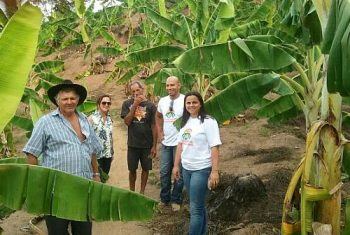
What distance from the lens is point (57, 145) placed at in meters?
3.85

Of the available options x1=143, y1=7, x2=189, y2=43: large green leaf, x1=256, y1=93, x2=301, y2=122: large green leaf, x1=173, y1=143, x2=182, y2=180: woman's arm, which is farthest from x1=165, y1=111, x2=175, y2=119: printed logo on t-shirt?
x1=143, y1=7, x2=189, y2=43: large green leaf

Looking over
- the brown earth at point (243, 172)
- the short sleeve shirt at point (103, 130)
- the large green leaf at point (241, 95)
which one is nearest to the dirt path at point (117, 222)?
the brown earth at point (243, 172)

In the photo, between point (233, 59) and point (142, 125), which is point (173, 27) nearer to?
point (142, 125)

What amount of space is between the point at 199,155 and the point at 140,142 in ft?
5.80

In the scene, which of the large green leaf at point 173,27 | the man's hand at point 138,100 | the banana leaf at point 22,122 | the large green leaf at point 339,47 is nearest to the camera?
the large green leaf at point 339,47

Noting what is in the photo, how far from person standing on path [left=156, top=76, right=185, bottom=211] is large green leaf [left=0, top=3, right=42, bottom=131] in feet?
10.1

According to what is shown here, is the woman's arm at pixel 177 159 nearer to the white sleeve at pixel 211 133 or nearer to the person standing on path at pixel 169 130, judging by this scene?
the white sleeve at pixel 211 133

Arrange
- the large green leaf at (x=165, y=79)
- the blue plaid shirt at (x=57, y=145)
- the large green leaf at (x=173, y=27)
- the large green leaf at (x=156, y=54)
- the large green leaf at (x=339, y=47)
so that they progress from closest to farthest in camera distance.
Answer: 1. the large green leaf at (x=339, y=47)
2. the blue plaid shirt at (x=57, y=145)
3. the large green leaf at (x=165, y=79)
4. the large green leaf at (x=156, y=54)
5. the large green leaf at (x=173, y=27)

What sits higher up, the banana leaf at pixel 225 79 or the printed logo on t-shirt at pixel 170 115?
the banana leaf at pixel 225 79

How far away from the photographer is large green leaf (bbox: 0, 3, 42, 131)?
2918mm

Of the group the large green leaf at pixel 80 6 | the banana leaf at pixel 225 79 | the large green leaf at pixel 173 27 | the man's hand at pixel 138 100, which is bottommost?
the man's hand at pixel 138 100

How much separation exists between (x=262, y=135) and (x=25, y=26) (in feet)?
27.1

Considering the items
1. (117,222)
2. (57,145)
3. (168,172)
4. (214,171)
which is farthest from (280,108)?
(57,145)

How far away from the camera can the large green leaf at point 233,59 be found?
190 inches
